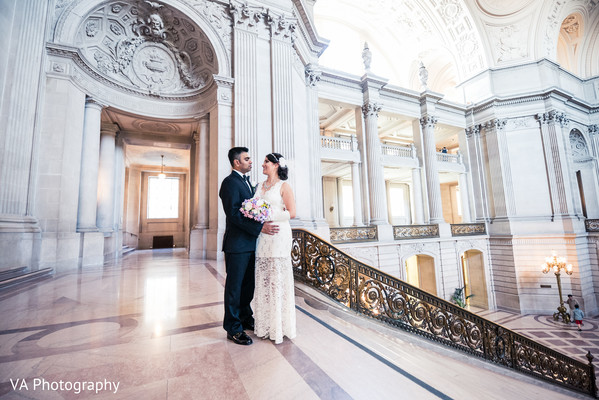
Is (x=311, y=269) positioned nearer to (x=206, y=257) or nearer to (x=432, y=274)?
(x=206, y=257)

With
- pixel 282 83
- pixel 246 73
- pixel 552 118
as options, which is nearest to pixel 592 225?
pixel 552 118

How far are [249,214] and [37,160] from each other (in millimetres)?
6459

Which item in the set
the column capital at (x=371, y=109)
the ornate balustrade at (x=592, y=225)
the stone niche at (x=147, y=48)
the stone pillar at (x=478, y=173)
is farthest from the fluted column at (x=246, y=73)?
the ornate balustrade at (x=592, y=225)

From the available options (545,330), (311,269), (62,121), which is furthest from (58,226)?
(545,330)

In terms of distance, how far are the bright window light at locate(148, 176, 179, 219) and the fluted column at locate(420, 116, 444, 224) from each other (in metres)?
15.2

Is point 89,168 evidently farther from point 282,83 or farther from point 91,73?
point 282,83

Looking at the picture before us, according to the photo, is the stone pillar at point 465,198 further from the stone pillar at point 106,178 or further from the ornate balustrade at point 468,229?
the stone pillar at point 106,178

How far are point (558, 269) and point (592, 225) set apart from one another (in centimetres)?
440

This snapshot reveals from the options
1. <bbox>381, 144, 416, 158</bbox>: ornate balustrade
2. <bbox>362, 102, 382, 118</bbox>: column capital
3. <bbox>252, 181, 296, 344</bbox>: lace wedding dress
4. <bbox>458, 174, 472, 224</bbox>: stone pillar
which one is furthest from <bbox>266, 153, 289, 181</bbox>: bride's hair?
<bbox>458, 174, 472, 224</bbox>: stone pillar

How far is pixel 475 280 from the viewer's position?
14336mm

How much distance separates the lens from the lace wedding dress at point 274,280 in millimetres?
2221

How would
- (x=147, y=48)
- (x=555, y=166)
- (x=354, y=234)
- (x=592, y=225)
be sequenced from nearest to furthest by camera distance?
(x=147, y=48) → (x=354, y=234) → (x=592, y=225) → (x=555, y=166)

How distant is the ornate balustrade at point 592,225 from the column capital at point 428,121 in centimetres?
956

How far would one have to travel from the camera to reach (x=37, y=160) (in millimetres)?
5551
